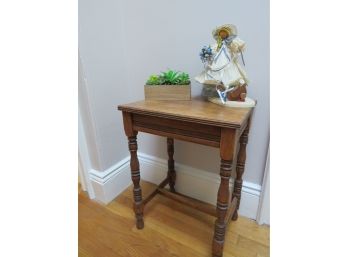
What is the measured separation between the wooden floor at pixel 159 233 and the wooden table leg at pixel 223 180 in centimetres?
14

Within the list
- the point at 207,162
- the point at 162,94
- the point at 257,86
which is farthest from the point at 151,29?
the point at 207,162

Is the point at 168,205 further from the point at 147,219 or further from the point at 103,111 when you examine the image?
the point at 103,111

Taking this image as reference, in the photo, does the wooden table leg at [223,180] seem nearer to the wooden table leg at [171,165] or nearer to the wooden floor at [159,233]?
the wooden floor at [159,233]

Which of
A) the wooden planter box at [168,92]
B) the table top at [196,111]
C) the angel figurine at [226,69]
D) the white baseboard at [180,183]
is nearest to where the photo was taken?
the table top at [196,111]

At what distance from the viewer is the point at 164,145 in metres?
1.25

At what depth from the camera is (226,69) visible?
0.79m

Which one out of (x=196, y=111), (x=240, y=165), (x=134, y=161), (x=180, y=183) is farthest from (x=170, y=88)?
(x=180, y=183)

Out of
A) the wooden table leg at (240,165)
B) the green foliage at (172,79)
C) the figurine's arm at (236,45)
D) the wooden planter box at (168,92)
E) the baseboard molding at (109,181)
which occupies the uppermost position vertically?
the figurine's arm at (236,45)

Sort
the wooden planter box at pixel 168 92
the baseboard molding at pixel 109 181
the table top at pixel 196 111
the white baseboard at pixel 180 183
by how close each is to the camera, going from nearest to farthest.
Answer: the table top at pixel 196 111
the wooden planter box at pixel 168 92
the white baseboard at pixel 180 183
the baseboard molding at pixel 109 181

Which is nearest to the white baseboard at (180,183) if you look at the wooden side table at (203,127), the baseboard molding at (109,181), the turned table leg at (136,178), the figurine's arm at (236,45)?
the baseboard molding at (109,181)

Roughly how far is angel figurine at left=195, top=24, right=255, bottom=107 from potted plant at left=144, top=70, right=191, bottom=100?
11cm

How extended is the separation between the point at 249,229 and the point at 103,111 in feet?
3.18

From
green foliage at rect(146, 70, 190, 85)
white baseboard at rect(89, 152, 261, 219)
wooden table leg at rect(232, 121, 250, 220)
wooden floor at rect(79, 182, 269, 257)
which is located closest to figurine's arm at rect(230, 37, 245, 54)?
green foliage at rect(146, 70, 190, 85)

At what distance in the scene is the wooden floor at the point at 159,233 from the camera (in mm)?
901
